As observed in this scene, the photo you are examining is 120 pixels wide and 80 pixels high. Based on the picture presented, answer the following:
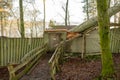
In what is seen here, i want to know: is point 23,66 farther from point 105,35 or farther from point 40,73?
point 105,35

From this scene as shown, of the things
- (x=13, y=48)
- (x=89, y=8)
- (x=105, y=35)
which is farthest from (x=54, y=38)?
(x=89, y=8)

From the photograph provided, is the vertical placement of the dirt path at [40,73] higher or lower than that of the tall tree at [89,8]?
lower

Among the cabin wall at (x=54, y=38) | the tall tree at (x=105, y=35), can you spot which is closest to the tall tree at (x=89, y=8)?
the cabin wall at (x=54, y=38)

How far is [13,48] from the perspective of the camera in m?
14.9

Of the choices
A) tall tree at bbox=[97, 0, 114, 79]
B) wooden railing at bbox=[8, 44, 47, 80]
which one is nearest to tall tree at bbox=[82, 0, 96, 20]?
wooden railing at bbox=[8, 44, 47, 80]

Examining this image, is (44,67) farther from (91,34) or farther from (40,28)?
(40,28)

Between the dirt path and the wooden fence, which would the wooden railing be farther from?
the wooden fence

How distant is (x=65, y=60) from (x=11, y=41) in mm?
3850

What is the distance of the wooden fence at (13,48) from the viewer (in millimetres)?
14406

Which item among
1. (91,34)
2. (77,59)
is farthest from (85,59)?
(91,34)

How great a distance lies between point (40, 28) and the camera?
57125 millimetres

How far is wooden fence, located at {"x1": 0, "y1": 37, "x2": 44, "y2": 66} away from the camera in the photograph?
14.4 m

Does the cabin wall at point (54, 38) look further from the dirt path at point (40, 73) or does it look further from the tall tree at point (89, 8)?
the tall tree at point (89, 8)

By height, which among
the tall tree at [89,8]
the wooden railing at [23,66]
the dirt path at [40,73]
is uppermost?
the tall tree at [89,8]
